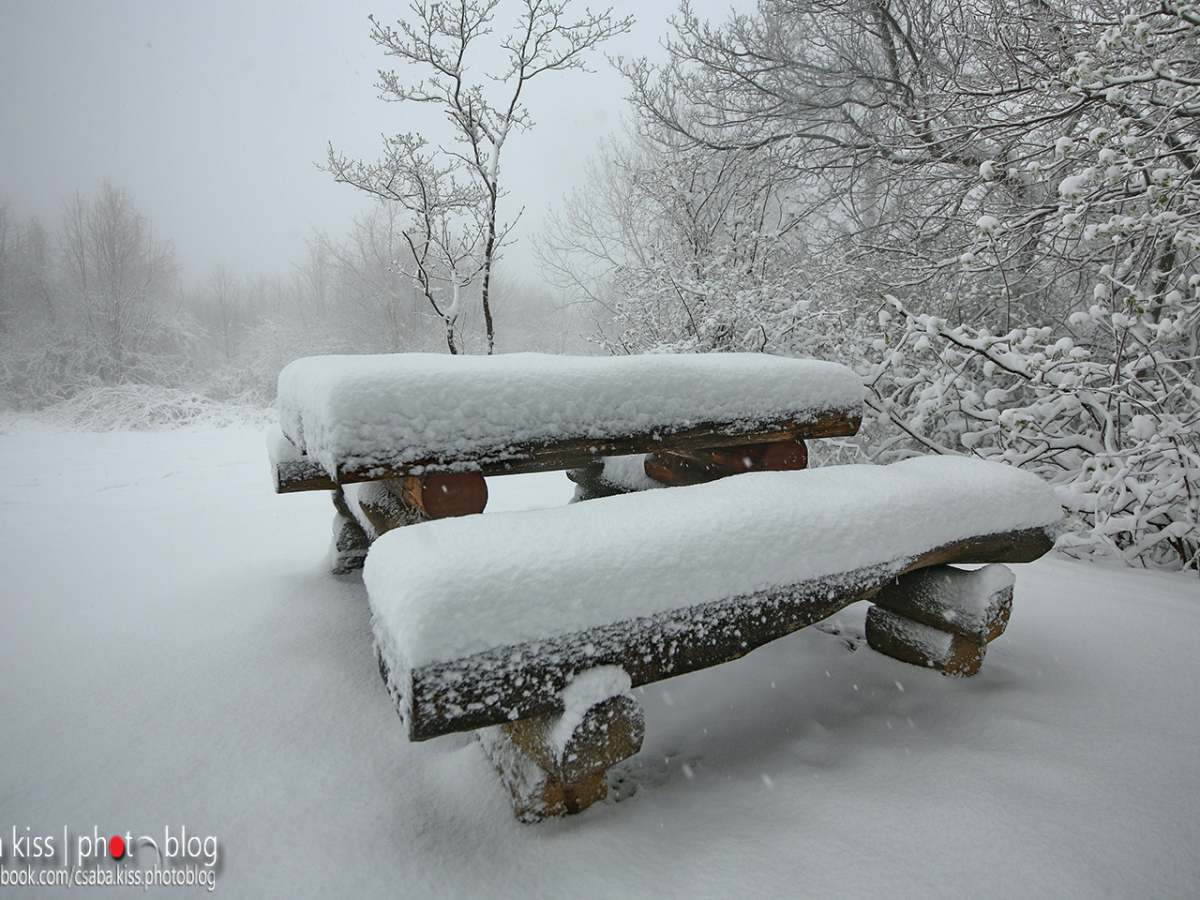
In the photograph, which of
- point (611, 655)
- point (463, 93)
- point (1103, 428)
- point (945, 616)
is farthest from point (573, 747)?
point (463, 93)

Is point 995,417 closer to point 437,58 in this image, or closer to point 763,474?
point 763,474

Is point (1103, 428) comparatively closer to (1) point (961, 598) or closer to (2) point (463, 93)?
(1) point (961, 598)

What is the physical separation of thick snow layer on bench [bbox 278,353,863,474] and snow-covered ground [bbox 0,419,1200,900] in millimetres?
690

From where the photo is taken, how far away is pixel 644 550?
1.07 metres

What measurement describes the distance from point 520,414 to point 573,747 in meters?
0.75

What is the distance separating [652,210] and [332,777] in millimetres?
8233

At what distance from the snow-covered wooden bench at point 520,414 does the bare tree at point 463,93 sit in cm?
422

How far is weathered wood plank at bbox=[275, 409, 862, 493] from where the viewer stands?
1.32 metres

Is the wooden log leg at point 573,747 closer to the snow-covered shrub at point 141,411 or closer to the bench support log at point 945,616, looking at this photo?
the bench support log at point 945,616

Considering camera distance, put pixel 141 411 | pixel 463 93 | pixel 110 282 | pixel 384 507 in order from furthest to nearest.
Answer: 1. pixel 110 282
2. pixel 141 411
3. pixel 463 93
4. pixel 384 507

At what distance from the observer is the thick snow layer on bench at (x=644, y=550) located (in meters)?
0.92

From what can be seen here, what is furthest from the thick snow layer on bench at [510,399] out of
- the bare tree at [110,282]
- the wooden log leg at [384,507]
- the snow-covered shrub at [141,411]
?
the bare tree at [110,282]

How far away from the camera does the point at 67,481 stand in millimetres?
5051

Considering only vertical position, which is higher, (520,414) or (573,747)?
(520,414)
